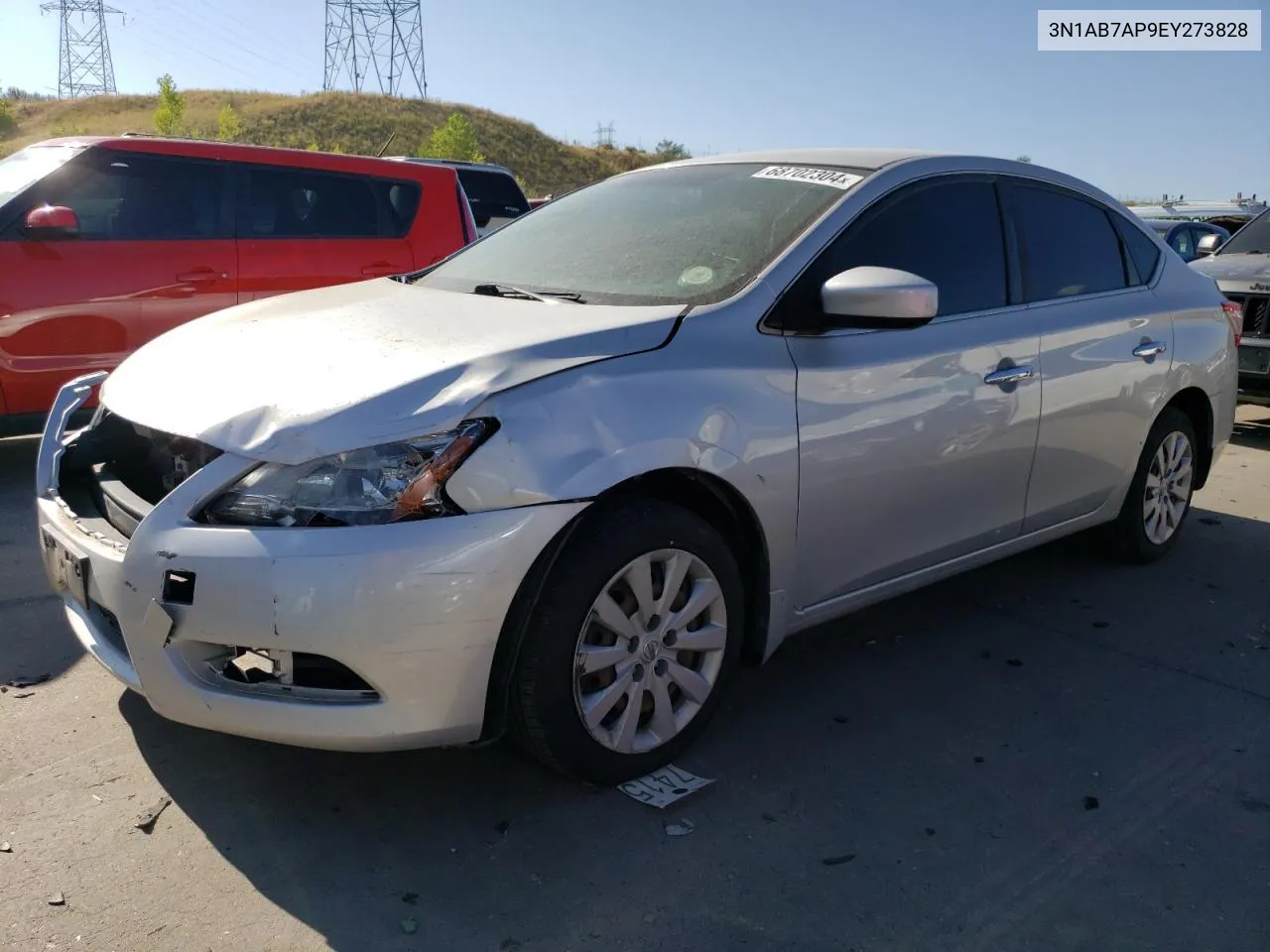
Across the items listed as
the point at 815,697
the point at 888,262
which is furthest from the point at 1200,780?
the point at 888,262

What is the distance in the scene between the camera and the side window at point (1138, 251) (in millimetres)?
4594

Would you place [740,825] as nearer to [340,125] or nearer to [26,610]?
[26,610]

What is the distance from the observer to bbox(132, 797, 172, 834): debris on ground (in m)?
2.71

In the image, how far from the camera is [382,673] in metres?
2.47

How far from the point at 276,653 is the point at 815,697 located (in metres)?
1.80

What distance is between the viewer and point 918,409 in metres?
3.43

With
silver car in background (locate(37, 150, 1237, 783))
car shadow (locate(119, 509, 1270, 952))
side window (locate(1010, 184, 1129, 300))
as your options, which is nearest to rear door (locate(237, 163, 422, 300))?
silver car in background (locate(37, 150, 1237, 783))

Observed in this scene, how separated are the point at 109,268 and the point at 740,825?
4.99 m

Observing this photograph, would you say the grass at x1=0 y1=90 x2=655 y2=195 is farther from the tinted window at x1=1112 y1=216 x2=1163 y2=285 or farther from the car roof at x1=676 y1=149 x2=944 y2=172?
the car roof at x1=676 y1=149 x2=944 y2=172

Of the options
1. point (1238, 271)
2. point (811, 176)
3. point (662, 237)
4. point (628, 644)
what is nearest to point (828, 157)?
point (811, 176)

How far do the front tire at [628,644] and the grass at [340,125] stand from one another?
184 feet

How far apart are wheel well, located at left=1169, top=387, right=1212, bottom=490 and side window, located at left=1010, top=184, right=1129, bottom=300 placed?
0.70m

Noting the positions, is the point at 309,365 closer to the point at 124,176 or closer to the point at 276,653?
the point at 276,653

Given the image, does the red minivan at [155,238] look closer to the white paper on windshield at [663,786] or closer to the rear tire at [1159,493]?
the white paper on windshield at [663,786]
